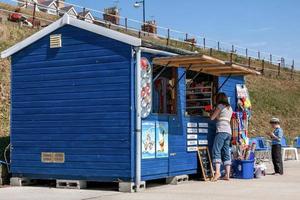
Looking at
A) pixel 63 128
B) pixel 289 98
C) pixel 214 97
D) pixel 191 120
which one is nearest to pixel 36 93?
pixel 63 128

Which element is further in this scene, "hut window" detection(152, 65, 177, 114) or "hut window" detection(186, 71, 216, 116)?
"hut window" detection(186, 71, 216, 116)

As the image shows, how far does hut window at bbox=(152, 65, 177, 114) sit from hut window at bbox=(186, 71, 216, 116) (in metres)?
1.12

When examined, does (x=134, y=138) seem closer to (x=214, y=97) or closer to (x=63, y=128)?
(x=63, y=128)

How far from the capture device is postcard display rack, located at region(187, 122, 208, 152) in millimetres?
12326

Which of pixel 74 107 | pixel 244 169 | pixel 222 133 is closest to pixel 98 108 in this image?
pixel 74 107

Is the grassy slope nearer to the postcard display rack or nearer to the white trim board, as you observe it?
the white trim board

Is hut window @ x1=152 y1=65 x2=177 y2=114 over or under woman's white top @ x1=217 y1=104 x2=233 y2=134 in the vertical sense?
over

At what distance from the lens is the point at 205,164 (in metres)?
12.8

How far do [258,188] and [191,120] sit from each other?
2.18m

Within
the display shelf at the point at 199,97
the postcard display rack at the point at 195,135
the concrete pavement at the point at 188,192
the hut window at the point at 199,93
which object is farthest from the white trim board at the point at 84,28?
the display shelf at the point at 199,97

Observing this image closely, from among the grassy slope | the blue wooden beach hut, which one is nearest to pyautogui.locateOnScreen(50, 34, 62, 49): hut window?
the blue wooden beach hut

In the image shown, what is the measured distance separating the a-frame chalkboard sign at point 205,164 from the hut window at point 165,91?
1.31 m

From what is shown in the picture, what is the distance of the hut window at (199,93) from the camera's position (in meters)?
13.4

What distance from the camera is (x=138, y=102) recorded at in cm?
1061
